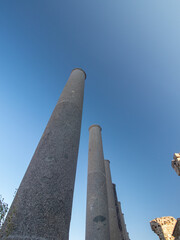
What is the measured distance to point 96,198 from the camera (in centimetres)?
1030

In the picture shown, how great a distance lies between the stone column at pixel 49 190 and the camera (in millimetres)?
2681

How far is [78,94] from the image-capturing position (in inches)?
271

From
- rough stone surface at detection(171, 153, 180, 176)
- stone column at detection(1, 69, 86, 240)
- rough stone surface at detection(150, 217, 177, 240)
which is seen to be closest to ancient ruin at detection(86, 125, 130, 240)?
stone column at detection(1, 69, 86, 240)

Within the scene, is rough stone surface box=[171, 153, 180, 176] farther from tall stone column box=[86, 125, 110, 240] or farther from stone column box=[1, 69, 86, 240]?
stone column box=[1, 69, 86, 240]

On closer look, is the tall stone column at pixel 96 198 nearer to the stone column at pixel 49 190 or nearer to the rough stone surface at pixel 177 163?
the stone column at pixel 49 190

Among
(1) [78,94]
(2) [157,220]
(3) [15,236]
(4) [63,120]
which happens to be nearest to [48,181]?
(3) [15,236]

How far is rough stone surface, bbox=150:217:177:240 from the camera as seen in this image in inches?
640

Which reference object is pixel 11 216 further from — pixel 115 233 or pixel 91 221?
pixel 115 233

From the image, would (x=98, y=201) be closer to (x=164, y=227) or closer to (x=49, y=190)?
(x=49, y=190)

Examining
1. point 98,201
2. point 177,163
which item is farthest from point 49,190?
point 177,163

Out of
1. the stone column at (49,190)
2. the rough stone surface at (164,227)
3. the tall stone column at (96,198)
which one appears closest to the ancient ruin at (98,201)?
the tall stone column at (96,198)

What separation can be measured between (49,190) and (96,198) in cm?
805

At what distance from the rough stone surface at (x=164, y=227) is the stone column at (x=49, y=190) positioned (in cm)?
1826

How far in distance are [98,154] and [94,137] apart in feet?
7.75
